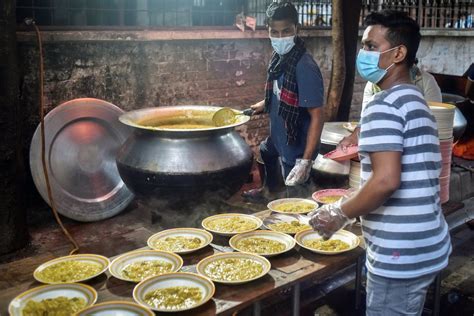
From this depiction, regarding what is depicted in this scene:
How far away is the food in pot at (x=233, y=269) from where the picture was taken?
2737mm

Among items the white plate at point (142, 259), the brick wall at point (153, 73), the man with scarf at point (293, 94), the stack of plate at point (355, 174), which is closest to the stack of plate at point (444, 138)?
the stack of plate at point (355, 174)

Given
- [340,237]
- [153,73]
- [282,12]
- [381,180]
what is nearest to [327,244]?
[340,237]

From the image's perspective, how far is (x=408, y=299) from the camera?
8.45ft

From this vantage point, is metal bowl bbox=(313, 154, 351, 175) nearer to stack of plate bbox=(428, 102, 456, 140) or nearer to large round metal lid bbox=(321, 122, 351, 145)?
large round metal lid bbox=(321, 122, 351, 145)

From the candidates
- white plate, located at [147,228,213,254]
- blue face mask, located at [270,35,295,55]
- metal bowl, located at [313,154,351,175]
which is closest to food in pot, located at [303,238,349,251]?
white plate, located at [147,228,213,254]

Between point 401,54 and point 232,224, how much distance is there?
1.67 m

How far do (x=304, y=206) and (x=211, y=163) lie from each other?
37.3 inches

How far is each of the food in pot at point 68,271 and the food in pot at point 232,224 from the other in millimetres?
902

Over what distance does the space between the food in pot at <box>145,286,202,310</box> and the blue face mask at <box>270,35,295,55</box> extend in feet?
9.35

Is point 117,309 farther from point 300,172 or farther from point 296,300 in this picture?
point 300,172

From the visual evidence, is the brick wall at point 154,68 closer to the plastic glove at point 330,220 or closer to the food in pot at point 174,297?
the food in pot at point 174,297

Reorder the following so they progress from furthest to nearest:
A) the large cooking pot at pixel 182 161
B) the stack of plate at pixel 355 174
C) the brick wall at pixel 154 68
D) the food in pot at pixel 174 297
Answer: the brick wall at pixel 154 68
the large cooking pot at pixel 182 161
the stack of plate at pixel 355 174
the food in pot at pixel 174 297


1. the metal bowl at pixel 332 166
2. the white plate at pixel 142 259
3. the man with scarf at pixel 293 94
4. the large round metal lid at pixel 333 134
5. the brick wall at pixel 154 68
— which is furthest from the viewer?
the brick wall at pixel 154 68

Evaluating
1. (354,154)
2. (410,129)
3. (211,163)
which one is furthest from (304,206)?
(410,129)
